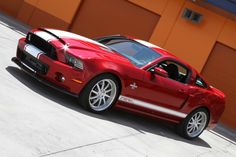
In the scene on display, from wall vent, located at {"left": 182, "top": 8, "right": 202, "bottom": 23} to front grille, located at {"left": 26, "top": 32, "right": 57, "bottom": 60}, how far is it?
8782 mm

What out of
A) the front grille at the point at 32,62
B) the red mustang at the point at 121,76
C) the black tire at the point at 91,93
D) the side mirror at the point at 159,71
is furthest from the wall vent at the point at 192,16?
the front grille at the point at 32,62

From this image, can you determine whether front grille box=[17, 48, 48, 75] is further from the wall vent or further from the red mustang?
the wall vent

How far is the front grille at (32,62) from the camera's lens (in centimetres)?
790

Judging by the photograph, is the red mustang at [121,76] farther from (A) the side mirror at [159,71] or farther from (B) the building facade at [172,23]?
(B) the building facade at [172,23]

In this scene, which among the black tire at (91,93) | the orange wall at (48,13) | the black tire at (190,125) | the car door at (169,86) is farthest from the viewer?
the orange wall at (48,13)

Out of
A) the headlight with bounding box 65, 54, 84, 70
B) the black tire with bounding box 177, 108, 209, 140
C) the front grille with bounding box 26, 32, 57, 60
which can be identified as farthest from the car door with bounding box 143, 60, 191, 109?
the front grille with bounding box 26, 32, 57, 60

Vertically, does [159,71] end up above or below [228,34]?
below

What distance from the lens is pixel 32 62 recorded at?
323 inches

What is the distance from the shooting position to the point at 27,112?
21.7ft

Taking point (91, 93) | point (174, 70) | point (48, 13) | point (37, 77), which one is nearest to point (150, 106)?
point (174, 70)

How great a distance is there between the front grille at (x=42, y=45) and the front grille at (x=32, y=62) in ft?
0.64

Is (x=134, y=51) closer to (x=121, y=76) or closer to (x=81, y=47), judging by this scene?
(x=121, y=76)

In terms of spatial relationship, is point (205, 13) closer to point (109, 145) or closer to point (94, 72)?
point (94, 72)

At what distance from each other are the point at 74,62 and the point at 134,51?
1.71 meters
